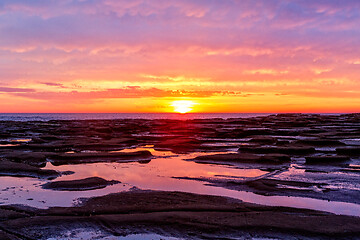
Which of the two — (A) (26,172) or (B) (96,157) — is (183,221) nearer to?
(A) (26,172)

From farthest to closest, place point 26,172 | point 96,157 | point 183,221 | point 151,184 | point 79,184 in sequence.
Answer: point 96,157
point 26,172
point 151,184
point 79,184
point 183,221

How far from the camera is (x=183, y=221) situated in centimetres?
704

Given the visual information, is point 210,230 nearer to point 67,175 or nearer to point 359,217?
point 359,217

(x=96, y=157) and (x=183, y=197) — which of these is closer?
(x=183, y=197)

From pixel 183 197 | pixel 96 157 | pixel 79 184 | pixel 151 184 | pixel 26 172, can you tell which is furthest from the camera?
pixel 96 157

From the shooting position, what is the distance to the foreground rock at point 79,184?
10305 mm

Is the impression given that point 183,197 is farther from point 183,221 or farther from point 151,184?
point 151,184

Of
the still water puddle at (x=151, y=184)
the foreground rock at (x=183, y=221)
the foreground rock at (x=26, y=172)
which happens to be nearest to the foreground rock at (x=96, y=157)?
the still water puddle at (x=151, y=184)

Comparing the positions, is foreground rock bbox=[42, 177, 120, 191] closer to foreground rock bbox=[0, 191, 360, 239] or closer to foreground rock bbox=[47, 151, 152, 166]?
foreground rock bbox=[0, 191, 360, 239]

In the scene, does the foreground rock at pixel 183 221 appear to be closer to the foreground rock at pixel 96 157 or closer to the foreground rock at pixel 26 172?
the foreground rock at pixel 26 172

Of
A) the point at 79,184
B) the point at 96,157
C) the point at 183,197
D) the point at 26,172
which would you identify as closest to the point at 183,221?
the point at 183,197

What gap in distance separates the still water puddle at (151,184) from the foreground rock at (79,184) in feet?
1.09

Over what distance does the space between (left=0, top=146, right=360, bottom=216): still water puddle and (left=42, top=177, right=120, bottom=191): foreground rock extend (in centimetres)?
33

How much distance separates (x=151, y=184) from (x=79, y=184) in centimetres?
233
